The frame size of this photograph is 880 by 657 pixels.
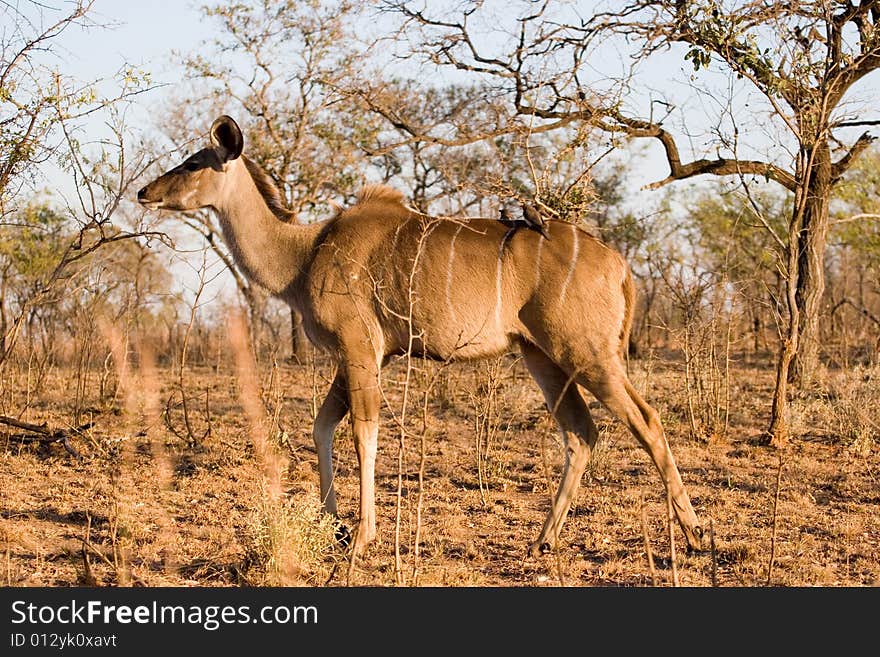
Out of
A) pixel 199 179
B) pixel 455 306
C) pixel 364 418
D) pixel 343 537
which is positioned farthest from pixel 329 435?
pixel 199 179

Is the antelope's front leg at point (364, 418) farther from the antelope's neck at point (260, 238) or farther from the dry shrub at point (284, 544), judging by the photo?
the antelope's neck at point (260, 238)

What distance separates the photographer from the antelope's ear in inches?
277

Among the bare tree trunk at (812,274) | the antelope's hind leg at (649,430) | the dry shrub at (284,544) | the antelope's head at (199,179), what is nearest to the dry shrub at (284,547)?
the dry shrub at (284,544)

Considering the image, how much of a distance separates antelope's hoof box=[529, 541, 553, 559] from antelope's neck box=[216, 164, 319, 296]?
7.71ft

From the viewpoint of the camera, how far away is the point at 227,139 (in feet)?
23.4

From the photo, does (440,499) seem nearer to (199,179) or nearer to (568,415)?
(568,415)

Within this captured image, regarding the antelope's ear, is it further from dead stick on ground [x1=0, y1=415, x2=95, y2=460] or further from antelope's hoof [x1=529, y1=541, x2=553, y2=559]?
antelope's hoof [x1=529, y1=541, x2=553, y2=559]

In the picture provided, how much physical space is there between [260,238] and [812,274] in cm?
727

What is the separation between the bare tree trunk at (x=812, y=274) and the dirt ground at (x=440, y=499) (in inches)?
22.5

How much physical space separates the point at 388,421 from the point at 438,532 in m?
3.58

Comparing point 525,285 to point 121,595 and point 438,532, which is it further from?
point 121,595

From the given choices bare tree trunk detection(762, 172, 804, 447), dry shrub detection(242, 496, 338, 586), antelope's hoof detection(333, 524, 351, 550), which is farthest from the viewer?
bare tree trunk detection(762, 172, 804, 447)

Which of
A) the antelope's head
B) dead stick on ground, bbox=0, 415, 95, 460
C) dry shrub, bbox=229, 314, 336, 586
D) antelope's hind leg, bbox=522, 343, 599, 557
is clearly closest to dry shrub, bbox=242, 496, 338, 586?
dry shrub, bbox=229, 314, 336, 586

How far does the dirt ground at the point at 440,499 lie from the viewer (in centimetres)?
563
